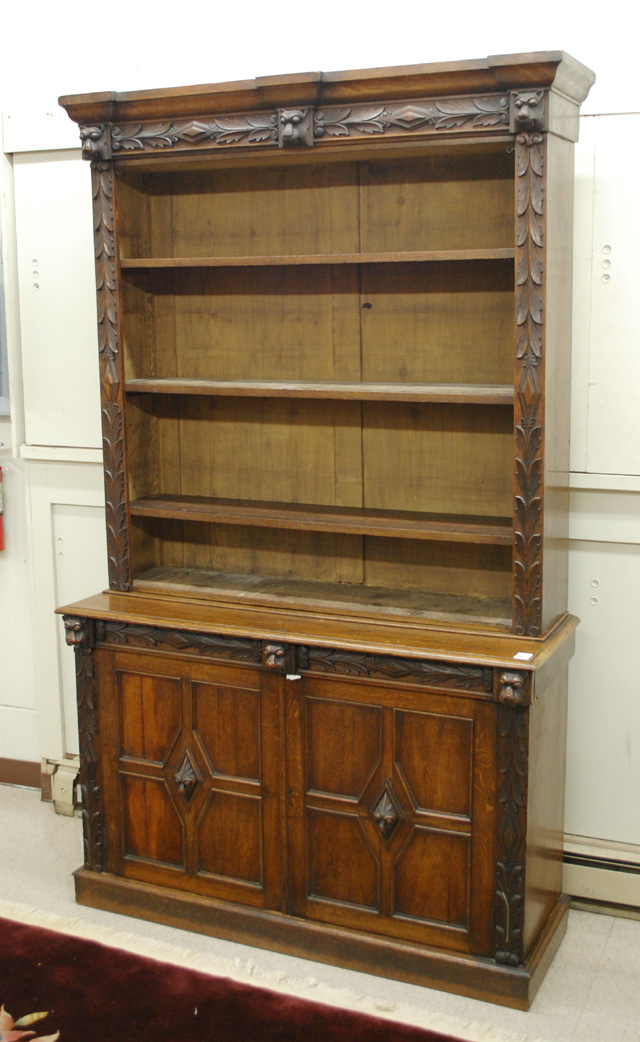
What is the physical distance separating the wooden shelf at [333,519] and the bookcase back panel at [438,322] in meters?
0.42

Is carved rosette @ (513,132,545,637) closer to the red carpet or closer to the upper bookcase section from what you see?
the upper bookcase section

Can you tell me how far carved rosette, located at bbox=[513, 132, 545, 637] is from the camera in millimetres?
2639

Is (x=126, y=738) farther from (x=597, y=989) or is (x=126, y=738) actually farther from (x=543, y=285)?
(x=543, y=285)

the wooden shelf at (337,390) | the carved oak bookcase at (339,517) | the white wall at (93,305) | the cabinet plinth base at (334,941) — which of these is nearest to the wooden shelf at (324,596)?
the carved oak bookcase at (339,517)

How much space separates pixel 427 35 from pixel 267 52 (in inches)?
20.4

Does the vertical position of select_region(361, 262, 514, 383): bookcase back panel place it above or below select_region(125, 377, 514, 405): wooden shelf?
above

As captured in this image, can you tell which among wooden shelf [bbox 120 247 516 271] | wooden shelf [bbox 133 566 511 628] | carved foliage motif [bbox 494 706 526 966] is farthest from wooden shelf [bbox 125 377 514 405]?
carved foliage motif [bbox 494 706 526 966]

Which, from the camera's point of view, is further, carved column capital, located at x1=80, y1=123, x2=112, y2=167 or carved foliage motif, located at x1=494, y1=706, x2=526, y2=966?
carved column capital, located at x1=80, y1=123, x2=112, y2=167

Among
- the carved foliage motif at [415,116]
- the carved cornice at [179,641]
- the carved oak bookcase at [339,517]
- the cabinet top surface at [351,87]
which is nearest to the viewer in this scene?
the cabinet top surface at [351,87]

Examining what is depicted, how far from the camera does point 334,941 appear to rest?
9.87 ft

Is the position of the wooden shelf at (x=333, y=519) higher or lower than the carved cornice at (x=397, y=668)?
higher

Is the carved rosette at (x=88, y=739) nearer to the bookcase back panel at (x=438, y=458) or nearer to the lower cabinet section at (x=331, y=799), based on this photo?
the lower cabinet section at (x=331, y=799)

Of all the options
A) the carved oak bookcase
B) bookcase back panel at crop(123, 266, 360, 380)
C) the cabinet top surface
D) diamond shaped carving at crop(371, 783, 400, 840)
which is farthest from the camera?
bookcase back panel at crop(123, 266, 360, 380)

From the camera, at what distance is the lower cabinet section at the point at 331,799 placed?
2.80m
